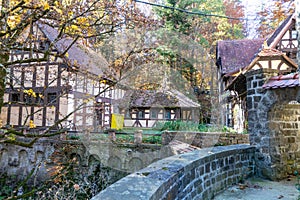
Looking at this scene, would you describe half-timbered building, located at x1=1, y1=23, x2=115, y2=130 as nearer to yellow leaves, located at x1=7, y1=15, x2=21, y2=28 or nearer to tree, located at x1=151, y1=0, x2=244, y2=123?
yellow leaves, located at x1=7, y1=15, x2=21, y2=28

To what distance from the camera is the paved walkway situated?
3.34 m

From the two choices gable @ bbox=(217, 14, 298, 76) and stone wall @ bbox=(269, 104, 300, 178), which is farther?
gable @ bbox=(217, 14, 298, 76)

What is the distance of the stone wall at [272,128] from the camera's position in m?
4.42

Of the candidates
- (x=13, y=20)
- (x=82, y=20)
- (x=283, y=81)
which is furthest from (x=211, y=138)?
(x=13, y=20)

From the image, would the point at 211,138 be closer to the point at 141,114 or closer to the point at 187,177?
the point at 187,177

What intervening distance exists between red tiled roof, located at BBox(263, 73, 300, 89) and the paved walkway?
1675mm

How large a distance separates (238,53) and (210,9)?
5.24 m

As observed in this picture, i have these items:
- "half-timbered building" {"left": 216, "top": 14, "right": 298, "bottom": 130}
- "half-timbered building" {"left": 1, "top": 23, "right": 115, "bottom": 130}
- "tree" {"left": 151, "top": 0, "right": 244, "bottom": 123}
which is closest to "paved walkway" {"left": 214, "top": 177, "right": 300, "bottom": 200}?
"half-timbered building" {"left": 216, "top": 14, "right": 298, "bottom": 130}

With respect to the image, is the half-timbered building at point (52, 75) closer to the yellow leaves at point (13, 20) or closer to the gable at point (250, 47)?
the yellow leaves at point (13, 20)

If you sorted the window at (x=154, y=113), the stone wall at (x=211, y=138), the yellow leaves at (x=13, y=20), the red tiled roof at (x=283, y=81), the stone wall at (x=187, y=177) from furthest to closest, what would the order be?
the window at (x=154, y=113)
the stone wall at (x=211, y=138)
the red tiled roof at (x=283, y=81)
the yellow leaves at (x=13, y=20)
the stone wall at (x=187, y=177)

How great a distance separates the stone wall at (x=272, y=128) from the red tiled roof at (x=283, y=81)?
0.11 meters

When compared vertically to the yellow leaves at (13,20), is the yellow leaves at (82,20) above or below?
above

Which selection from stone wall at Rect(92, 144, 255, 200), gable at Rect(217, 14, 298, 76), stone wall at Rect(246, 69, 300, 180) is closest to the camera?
stone wall at Rect(92, 144, 255, 200)

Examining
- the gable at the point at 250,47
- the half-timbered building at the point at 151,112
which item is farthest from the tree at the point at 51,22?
the half-timbered building at the point at 151,112
